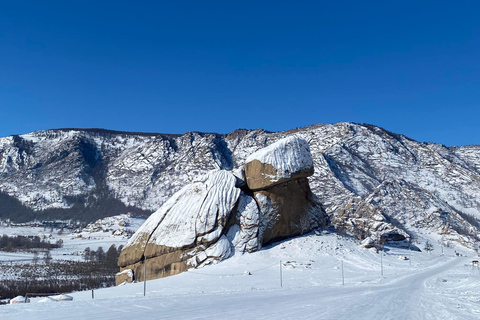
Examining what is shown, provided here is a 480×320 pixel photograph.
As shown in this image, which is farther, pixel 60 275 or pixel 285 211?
pixel 60 275

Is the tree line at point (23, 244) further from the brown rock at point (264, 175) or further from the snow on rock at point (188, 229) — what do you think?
the brown rock at point (264, 175)

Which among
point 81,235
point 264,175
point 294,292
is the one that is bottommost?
point 294,292

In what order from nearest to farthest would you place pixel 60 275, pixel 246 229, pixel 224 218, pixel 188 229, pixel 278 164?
1. pixel 188 229
2. pixel 224 218
3. pixel 246 229
4. pixel 278 164
5. pixel 60 275

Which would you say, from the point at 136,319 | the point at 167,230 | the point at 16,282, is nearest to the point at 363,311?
the point at 136,319

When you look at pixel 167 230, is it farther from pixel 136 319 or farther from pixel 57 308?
pixel 136 319

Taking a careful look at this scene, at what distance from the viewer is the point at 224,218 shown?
44062 mm

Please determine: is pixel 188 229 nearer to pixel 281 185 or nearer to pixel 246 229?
pixel 246 229

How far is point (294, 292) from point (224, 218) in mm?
18061

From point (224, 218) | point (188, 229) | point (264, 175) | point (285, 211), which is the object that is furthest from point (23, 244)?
point (285, 211)

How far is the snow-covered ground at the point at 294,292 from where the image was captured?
1617 cm

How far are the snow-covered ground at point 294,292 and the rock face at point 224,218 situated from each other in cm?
218

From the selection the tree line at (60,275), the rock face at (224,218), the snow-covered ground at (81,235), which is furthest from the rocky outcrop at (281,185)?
the snow-covered ground at (81,235)

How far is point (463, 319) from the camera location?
14797 millimetres

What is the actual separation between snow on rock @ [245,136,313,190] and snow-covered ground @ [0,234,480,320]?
7787 mm
